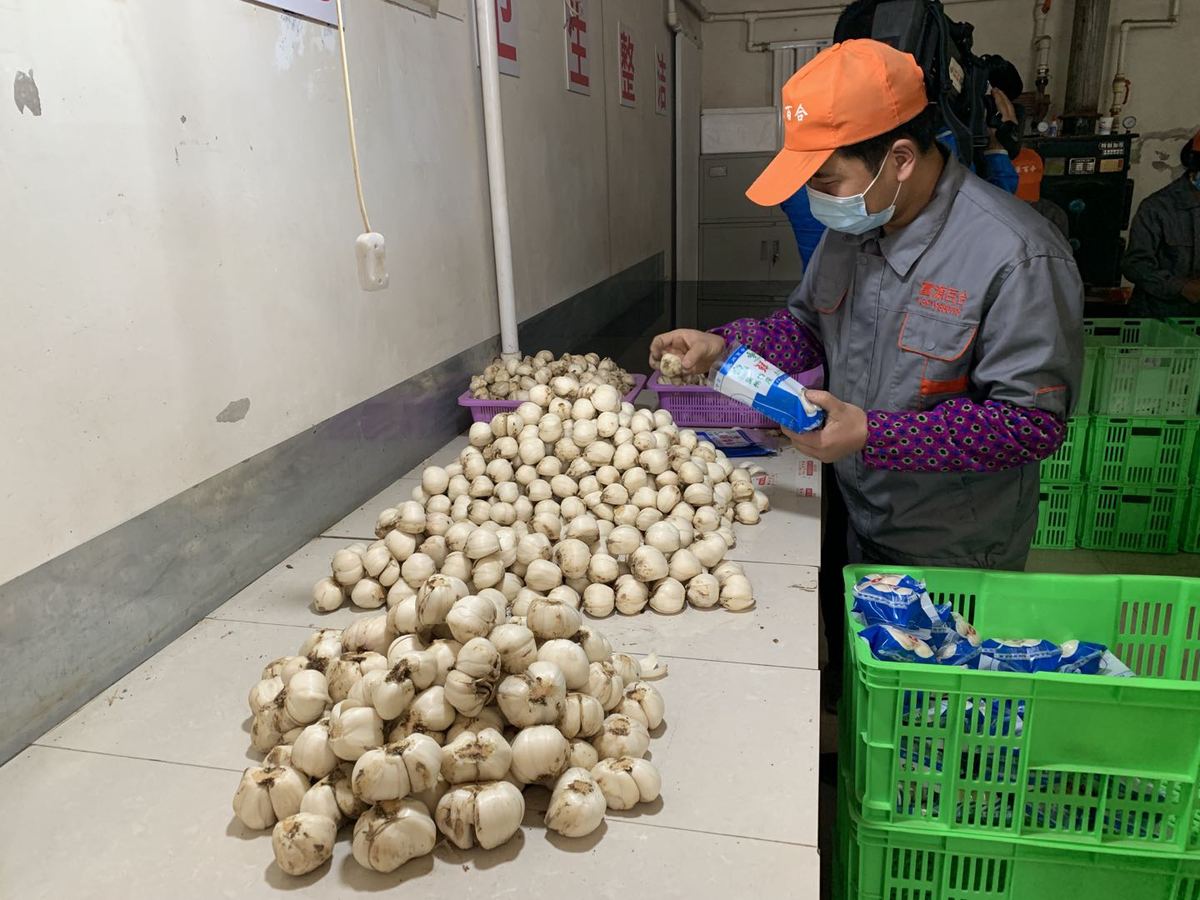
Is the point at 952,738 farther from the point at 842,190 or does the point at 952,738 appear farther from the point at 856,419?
the point at 842,190

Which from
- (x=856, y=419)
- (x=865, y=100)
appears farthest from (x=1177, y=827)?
(x=865, y=100)

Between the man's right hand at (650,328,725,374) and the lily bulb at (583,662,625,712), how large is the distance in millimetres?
1038

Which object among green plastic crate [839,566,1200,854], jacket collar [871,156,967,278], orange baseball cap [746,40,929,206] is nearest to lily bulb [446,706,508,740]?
green plastic crate [839,566,1200,854]

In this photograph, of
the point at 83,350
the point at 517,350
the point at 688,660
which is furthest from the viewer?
the point at 517,350

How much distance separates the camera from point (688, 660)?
53.7 inches

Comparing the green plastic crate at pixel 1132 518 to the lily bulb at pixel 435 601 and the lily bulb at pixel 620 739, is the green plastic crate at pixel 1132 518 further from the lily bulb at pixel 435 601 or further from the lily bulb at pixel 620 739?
the lily bulb at pixel 435 601

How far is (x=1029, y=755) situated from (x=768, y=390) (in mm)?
728

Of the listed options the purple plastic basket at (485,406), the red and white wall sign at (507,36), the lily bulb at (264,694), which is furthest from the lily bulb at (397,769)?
the red and white wall sign at (507,36)

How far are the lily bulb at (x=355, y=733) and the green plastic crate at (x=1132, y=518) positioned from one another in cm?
324

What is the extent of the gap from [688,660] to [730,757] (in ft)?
0.79

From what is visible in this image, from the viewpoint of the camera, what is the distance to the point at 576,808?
970mm

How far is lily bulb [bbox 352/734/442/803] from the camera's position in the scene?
94 cm

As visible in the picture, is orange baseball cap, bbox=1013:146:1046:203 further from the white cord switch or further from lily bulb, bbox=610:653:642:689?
lily bulb, bbox=610:653:642:689

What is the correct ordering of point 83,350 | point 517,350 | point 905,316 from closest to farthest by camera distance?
point 83,350 < point 905,316 < point 517,350
